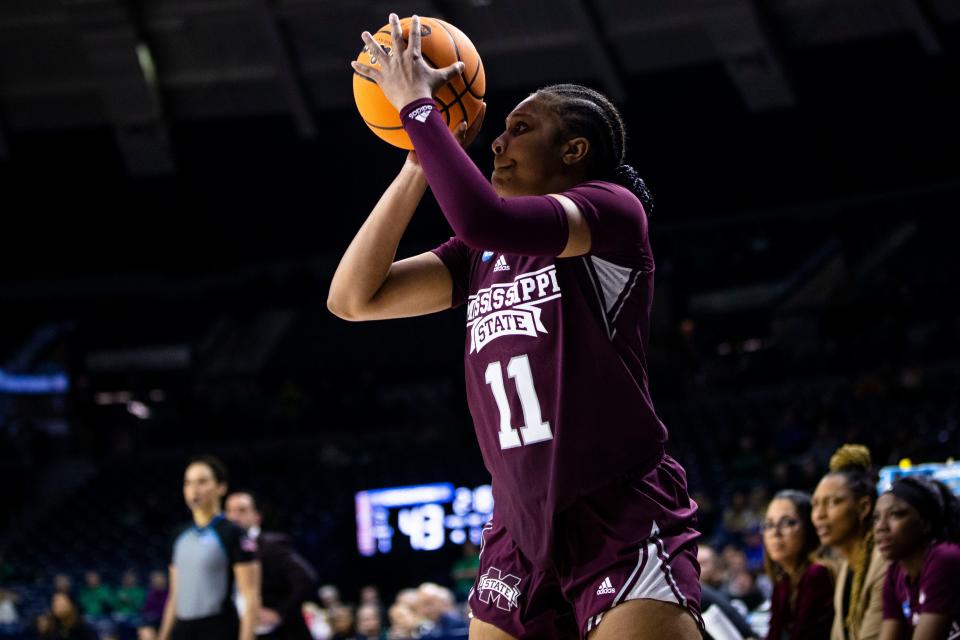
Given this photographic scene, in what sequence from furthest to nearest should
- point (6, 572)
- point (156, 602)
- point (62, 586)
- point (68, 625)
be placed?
1. point (6, 572)
2. point (62, 586)
3. point (156, 602)
4. point (68, 625)

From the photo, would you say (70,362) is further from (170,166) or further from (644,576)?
(644,576)

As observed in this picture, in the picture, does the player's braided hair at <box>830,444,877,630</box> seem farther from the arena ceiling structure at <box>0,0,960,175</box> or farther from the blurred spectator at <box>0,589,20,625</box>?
the arena ceiling structure at <box>0,0,960,175</box>

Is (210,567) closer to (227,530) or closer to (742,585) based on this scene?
(227,530)

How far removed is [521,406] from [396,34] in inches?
31.2

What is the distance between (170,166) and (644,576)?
61.3 feet

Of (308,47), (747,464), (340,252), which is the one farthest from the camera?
(340,252)

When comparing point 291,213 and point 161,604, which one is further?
point 291,213

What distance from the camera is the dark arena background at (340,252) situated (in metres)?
16.1

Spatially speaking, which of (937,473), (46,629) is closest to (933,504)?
(937,473)

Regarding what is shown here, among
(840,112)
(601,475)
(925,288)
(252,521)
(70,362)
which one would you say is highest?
(840,112)

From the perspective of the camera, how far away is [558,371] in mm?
2334

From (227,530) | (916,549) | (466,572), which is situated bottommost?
(916,549)

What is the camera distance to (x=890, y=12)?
17.6 m

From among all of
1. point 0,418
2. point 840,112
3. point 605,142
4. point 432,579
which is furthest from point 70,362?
point 605,142
